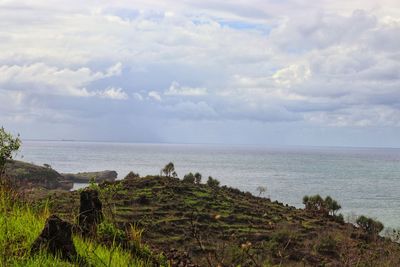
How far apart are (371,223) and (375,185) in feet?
371

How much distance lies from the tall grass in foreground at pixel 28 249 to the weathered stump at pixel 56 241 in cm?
13

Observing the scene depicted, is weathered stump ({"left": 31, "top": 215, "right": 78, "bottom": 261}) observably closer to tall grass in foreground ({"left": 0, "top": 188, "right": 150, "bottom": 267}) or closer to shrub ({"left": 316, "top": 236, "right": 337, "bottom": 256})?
tall grass in foreground ({"left": 0, "top": 188, "right": 150, "bottom": 267})

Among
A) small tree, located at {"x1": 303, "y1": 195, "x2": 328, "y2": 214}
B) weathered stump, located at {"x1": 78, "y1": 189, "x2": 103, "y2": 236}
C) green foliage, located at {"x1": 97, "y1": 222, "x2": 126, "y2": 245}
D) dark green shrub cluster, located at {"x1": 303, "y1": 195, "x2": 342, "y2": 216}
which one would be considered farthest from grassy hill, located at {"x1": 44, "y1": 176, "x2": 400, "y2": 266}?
green foliage, located at {"x1": 97, "y1": 222, "x2": 126, "y2": 245}

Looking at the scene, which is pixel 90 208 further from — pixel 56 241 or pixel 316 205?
pixel 316 205

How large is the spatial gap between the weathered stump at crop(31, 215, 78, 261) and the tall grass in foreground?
0.43 ft

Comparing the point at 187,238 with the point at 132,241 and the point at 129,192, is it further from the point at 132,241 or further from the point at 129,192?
the point at 132,241

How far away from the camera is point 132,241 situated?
980cm

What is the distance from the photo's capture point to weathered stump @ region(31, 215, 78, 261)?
8320mm

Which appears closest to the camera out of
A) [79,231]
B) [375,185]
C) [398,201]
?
[79,231]

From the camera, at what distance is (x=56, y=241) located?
8.35 meters

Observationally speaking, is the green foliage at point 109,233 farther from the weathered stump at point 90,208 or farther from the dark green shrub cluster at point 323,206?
the dark green shrub cluster at point 323,206

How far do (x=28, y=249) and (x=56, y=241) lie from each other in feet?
1.61

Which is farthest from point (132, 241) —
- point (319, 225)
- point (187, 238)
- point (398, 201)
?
point (398, 201)

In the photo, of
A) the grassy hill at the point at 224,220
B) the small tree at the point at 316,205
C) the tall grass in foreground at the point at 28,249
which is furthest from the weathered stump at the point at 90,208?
the small tree at the point at 316,205
